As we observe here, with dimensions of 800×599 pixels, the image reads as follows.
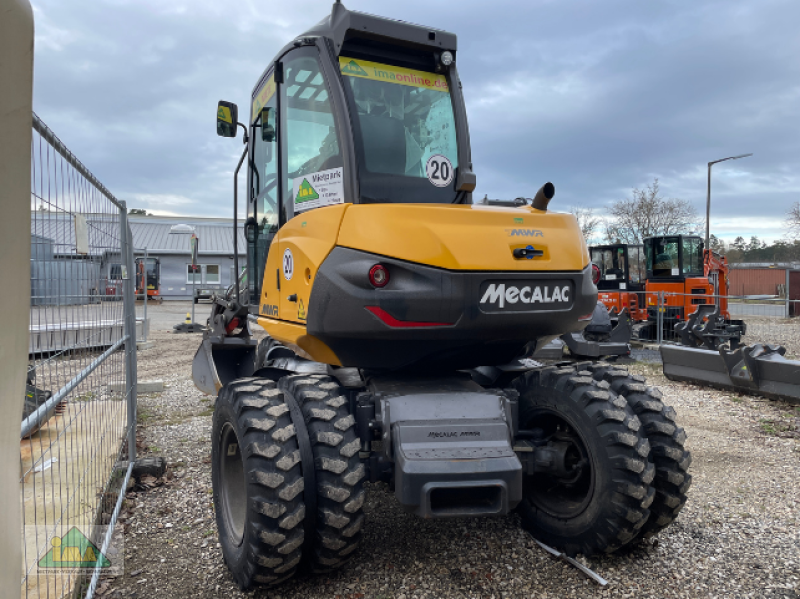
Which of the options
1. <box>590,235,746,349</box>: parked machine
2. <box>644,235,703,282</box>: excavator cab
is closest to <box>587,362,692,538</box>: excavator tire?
<box>590,235,746,349</box>: parked machine

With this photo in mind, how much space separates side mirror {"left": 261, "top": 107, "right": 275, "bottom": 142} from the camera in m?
4.22

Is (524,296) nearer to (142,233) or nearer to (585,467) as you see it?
(585,467)

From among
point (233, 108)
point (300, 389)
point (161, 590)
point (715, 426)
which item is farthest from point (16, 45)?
point (715, 426)

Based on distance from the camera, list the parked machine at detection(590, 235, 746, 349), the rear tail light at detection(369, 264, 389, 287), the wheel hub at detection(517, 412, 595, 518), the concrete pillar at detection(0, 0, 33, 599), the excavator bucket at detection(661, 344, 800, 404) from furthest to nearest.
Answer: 1. the parked machine at detection(590, 235, 746, 349)
2. the excavator bucket at detection(661, 344, 800, 404)
3. the wheel hub at detection(517, 412, 595, 518)
4. the rear tail light at detection(369, 264, 389, 287)
5. the concrete pillar at detection(0, 0, 33, 599)

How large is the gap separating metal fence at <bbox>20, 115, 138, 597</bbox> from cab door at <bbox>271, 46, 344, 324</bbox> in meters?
Answer: 1.14

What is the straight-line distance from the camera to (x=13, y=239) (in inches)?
47.1

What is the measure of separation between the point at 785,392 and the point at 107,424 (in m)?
7.70

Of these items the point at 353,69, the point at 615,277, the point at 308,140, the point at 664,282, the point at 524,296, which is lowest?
the point at 524,296

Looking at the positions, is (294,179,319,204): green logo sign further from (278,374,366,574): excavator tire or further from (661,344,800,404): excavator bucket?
(661,344,800,404): excavator bucket

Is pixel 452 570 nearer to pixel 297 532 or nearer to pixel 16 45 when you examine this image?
pixel 297 532

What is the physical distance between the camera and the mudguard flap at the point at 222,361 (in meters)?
5.70

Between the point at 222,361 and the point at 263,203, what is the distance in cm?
199

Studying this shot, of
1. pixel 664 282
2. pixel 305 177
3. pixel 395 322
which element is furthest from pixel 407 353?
pixel 664 282

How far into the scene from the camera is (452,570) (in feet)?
10.7
